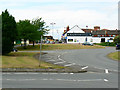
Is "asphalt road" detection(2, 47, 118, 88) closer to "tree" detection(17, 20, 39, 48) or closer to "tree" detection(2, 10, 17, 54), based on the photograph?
"tree" detection(2, 10, 17, 54)

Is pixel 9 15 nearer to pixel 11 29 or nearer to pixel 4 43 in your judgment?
pixel 11 29

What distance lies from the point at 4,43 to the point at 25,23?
2794 cm

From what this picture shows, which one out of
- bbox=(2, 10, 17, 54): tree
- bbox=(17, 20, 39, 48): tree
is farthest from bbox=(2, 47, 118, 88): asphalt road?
bbox=(17, 20, 39, 48): tree

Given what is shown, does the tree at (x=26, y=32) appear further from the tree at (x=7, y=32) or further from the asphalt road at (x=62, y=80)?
the asphalt road at (x=62, y=80)

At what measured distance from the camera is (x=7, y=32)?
31234 millimetres

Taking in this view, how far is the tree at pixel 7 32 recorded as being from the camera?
29.9 meters

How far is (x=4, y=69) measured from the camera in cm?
1577

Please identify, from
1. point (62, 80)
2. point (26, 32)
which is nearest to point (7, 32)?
point (62, 80)

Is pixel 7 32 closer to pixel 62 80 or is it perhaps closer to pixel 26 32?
pixel 62 80

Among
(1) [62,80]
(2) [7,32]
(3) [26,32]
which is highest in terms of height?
(3) [26,32]

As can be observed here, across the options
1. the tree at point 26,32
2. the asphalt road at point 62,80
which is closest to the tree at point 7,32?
the asphalt road at point 62,80

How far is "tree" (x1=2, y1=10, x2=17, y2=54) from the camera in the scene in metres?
29.9

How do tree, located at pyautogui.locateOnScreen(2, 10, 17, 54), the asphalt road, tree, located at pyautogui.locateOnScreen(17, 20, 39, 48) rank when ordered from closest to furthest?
the asphalt road < tree, located at pyautogui.locateOnScreen(2, 10, 17, 54) < tree, located at pyautogui.locateOnScreen(17, 20, 39, 48)

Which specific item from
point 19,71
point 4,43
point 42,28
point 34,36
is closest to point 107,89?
point 19,71
